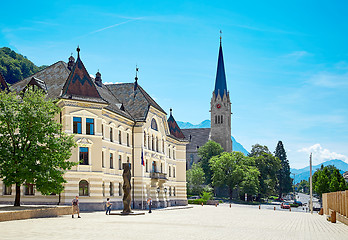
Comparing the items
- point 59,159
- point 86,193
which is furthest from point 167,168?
point 59,159

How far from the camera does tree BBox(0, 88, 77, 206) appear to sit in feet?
113

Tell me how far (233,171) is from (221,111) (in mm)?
44553

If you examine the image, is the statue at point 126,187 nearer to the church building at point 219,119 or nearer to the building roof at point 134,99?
the building roof at point 134,99

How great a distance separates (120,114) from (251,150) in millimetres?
85880

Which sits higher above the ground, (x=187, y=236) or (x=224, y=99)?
(x=224, y=99)

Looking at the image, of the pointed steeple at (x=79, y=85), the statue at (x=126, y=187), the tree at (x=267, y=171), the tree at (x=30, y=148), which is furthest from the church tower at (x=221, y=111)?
the tree at (x=30, y=148)

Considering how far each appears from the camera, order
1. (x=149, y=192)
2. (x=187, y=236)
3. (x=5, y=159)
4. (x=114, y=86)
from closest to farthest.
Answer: (x=187, y=236) → (x=5, y=159) → (x=149, y=192) → (x=114, y=86)

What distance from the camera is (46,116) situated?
36250 mm

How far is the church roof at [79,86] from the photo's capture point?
45.3m

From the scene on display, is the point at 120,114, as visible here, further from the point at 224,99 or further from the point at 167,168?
the point at 224,99

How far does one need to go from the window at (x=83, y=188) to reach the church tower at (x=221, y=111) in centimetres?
10032

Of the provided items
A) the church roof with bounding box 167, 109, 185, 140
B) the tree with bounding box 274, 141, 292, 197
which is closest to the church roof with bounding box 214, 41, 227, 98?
the tree with bounding box 274, 141, 292, 197

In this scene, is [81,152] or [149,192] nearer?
[81,152]

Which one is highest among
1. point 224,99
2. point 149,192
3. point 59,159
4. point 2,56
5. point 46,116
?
point 2,56
